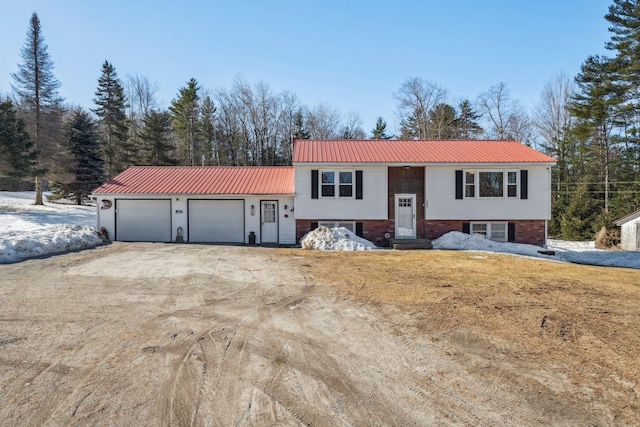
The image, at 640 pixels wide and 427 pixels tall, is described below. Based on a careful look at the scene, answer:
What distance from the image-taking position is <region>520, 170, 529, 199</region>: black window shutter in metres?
16.5

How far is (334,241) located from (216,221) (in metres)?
6.16

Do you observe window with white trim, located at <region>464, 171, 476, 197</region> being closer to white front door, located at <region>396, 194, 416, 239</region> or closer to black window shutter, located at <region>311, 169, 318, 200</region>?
white front door, located at <region>396, 194, 416, 239</region>

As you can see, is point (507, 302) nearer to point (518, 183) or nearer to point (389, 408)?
point (389, 408)

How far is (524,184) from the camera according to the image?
1645 cm

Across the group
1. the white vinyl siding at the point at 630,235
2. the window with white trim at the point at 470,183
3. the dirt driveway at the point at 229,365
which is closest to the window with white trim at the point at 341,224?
the window with white trim at the point at 470,183

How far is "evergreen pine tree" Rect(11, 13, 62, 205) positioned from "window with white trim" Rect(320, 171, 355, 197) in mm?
21923

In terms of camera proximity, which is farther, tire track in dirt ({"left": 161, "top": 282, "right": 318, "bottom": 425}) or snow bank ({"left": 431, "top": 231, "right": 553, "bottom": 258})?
snow bank ({"left": 431, "top": 231, "right": 553, "bottom": 258})

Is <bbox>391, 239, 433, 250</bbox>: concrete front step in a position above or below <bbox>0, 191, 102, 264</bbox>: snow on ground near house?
below

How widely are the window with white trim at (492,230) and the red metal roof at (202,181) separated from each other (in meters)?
9.05

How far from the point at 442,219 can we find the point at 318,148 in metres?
7.09

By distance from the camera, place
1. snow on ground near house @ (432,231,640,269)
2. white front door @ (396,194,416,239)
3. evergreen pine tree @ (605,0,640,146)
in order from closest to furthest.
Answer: snow on ground near house @ (432,231,640,269) < white front door @ (396,194,416,239) < evergreen pine tree @ (605,0,640,146)

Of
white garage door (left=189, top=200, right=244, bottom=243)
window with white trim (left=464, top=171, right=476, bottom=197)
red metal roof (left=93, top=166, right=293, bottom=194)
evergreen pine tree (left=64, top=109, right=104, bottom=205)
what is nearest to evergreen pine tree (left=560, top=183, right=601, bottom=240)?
window with white trim (left=464, top=171, right=476, bottom=197)

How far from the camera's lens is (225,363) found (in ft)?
13.4

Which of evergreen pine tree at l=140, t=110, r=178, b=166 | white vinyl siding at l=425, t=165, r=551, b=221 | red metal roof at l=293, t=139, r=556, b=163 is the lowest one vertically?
white vinyl siding at l=425, t=165, r=551, b=221
